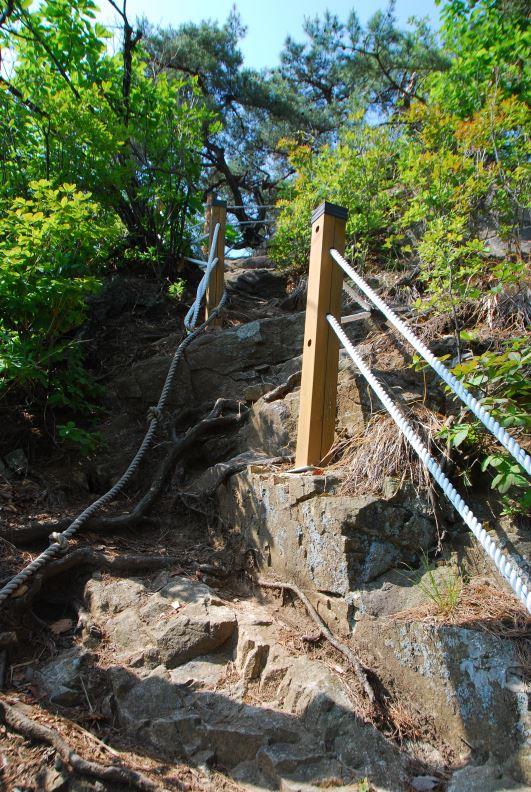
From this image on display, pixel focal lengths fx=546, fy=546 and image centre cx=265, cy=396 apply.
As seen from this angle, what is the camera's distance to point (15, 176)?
487 cm

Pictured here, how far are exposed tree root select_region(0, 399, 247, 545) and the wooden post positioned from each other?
1.73m

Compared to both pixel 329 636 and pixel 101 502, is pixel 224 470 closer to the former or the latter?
pixel 101 502

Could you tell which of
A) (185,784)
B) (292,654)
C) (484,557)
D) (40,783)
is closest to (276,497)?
(292,654)

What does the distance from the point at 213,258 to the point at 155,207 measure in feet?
3.53

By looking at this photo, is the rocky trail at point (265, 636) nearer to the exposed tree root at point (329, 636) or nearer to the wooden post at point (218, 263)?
the exposed tree root at point (329, 636)

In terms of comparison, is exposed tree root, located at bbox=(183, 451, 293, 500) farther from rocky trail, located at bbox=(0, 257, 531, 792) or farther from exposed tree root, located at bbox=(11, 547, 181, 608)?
exposed tree root, located at bbox=(11, 547, 181, 608)

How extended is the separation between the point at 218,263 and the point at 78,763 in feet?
16.2

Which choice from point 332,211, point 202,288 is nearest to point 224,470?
point 332,211

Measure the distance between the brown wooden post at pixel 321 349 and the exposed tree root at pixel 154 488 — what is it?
1226 millimetres

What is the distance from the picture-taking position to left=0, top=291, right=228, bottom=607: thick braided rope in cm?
267

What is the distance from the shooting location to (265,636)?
8.27ft

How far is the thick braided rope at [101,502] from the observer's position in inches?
105

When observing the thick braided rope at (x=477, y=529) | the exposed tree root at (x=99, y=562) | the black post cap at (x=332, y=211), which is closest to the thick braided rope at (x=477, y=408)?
the thick braided rope at (x=477, y=529)

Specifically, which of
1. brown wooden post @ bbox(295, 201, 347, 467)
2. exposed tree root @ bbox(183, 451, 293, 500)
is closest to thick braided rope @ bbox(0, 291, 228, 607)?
exposed tree root @ bbox(183, 451, 293, 500)
